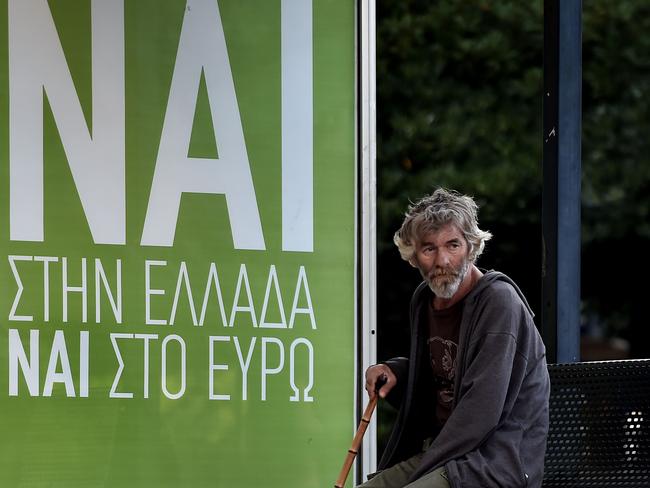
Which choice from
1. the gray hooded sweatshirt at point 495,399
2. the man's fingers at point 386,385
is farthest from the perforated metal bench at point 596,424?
the man's fingers at point 386,385

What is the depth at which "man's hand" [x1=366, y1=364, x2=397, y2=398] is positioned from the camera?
4.25 meters

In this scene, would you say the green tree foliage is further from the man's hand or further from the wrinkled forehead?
the wrinkled forehead

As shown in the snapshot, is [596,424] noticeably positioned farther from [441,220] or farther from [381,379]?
[441,220]

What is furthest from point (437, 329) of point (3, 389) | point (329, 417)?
point (3, 389)

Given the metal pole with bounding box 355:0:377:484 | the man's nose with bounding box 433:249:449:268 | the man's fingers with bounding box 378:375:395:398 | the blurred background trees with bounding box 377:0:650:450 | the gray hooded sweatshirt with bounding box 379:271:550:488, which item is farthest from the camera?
the blurred background trees with bounding box 377:0:650:450

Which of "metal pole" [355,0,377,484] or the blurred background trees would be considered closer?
"metal pole" [355,0,377,484]

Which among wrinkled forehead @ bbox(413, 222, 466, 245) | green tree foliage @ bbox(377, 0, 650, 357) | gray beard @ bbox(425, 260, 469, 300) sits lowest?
gray beard @ bbox(425, 260, 469, 300)

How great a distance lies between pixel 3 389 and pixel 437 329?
1.78 meters

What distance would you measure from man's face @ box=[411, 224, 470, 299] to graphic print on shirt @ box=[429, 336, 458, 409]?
0.19 m

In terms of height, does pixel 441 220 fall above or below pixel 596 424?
above

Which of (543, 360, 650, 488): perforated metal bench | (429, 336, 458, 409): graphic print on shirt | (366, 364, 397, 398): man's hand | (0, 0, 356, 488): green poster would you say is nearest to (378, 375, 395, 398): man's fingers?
(366, 364, 397, 398): man's hand

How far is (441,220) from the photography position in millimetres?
4074

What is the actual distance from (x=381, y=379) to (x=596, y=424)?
2.51 feet

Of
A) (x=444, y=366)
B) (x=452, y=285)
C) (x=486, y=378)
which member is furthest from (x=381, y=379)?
(x=486, y=378)
